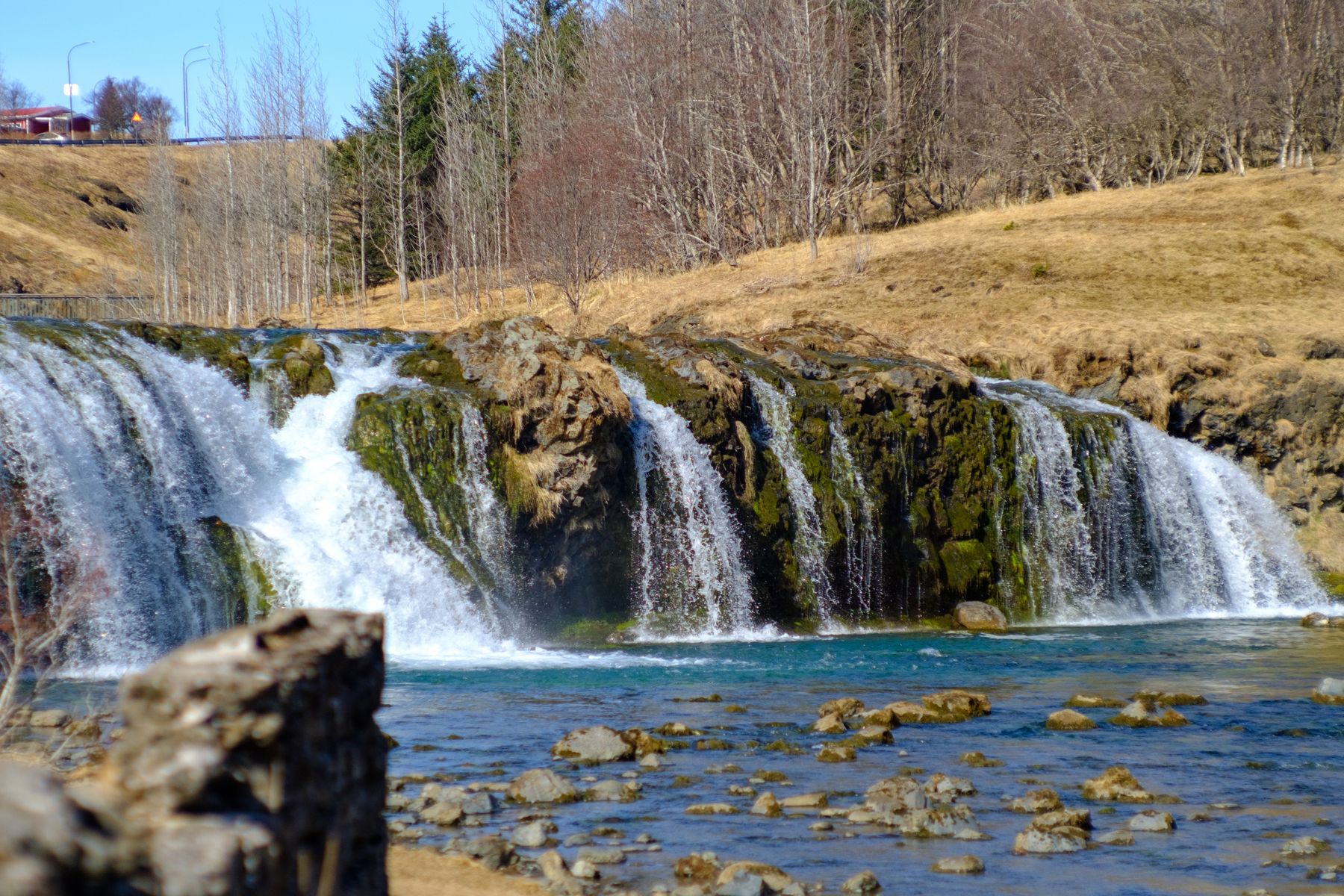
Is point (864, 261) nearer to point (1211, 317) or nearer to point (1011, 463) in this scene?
point (1211, 317)

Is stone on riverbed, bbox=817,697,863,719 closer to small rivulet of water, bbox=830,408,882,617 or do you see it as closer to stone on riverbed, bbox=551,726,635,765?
stone on riverbed, bbox=551,726,635,765

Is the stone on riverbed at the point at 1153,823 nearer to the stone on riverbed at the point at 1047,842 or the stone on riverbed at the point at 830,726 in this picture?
the stone on riverbed at the point at 1047,842

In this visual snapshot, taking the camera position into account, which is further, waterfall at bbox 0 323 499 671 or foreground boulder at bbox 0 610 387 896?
waterfall at bbox 0 323 499 671

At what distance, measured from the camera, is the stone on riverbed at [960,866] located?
7953 millimetres

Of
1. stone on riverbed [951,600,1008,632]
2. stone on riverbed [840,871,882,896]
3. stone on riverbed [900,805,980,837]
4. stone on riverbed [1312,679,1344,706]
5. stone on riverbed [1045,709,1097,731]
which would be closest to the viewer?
stone on riverbed [840,871,882,896]

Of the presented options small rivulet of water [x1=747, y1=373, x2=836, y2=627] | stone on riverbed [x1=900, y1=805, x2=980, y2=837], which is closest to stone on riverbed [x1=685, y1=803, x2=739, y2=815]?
stone on riverbed [x1=900, y1=805, x2=980, y2=837]

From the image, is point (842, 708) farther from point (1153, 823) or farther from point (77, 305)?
point (77, 305)

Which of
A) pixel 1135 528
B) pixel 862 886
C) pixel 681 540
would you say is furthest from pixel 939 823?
pixel 1135 528

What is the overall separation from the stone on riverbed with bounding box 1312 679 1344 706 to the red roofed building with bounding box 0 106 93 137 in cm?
10777

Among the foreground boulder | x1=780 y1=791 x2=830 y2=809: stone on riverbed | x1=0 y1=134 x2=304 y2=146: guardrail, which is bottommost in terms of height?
x1=780 y1=791 x2=830 y2=809: stone on riverbed

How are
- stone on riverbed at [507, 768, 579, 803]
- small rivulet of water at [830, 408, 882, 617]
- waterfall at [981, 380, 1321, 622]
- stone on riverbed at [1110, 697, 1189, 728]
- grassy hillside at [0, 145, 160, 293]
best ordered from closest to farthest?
stone on riverbed at [507, 768, 579, 803] → stone on riverbed at [1110, 697, 1189, 728] → small rivulet of water at [830, 408, 882, 617] → waterfall at [981, 380, 1321, 622] → grassy hillside at [0, 145, 160, 293]

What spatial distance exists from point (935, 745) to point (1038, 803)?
2.33m

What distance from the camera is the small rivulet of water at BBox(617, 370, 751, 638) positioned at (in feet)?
70.8

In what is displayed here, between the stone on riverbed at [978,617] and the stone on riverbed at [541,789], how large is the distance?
14.4 metres
